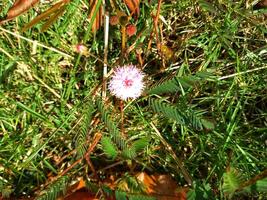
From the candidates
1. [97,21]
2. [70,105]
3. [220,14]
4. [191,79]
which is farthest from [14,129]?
[220,14]

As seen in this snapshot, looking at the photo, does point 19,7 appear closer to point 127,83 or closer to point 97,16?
point 97,16

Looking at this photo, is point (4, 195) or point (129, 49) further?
point (129, 49)

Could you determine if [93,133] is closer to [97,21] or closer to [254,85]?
[97,21]

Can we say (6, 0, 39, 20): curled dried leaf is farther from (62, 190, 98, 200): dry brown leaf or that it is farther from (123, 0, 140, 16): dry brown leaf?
(62, 190, 98, 200): dry brown leaf

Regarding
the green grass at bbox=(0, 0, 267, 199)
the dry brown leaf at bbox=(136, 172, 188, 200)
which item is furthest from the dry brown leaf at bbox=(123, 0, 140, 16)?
the dry brown leaf at bbox=(136, 172, 188, 200)

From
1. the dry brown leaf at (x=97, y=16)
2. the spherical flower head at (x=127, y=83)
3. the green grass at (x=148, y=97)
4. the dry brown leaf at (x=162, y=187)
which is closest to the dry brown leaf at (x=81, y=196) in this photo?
the green grass at (x=148, y=97)

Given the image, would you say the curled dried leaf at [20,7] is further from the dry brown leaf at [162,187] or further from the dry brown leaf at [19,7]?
the dry brown leaf at [162,187]
